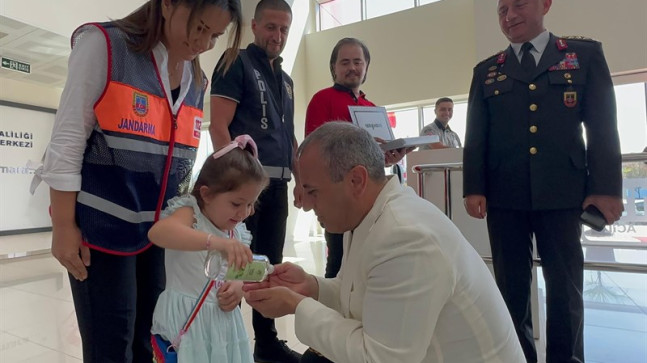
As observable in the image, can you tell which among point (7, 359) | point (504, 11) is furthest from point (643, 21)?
point (7, 359)

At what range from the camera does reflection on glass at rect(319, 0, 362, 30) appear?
838cm

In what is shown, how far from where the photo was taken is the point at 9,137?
5699mm

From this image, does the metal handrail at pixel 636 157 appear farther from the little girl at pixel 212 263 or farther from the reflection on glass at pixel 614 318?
the little girl at pixel 212 263

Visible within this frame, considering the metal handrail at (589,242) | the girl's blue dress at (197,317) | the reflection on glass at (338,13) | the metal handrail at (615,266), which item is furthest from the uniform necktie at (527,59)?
the reflection on glass at (338,13)

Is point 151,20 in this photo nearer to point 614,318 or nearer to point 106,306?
point 106,306

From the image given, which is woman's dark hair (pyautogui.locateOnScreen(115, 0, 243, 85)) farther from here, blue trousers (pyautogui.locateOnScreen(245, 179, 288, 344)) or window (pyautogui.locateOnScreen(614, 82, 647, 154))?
window (pyautogui.locateOnScreen(614, 82, 647, 154))

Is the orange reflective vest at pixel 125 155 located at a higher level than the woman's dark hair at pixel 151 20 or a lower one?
lower

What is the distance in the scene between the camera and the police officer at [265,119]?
5.60ft

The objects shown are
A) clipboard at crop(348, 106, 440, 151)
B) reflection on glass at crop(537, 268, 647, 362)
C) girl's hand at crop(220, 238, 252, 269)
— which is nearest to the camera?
girl's hand at crop(220, 238, 252, 269)

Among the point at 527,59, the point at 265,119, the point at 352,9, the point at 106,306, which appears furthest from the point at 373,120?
the point at 352,9

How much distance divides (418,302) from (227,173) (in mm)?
684

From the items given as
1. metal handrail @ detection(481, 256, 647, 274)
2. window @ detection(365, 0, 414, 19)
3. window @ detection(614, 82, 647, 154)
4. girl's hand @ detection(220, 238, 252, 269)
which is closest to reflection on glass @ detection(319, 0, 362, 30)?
window @ detection(365, 0, 414, 19)

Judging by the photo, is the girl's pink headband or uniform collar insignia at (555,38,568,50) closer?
the girl's pink headband

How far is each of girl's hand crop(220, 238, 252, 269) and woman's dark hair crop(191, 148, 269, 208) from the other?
22 cm
